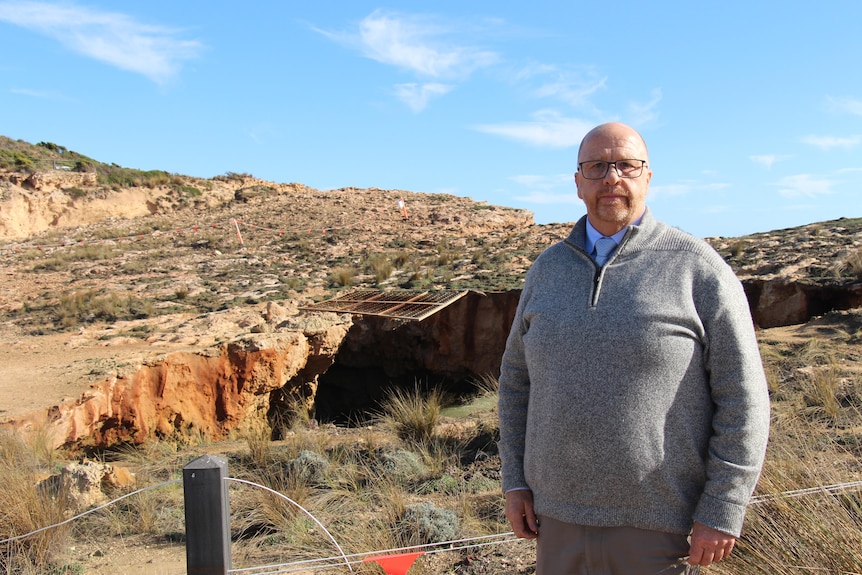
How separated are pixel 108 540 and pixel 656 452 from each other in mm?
4466

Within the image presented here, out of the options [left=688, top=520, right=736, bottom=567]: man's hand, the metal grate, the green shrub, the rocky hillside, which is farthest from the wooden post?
the metal grate

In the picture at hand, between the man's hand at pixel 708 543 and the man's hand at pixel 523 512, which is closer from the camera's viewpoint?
the man's hand at pixel 708 543

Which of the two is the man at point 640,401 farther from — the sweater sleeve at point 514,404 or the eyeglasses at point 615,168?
the sweater sleeve at point 514,404

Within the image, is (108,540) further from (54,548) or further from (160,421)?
(160,421)

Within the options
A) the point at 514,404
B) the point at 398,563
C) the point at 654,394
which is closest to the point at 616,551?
the point at 654,394

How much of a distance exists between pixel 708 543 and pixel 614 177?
113 centimetres

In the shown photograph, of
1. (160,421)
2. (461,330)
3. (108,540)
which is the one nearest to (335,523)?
(108,540)

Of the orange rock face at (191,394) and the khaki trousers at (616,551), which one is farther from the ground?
the khaki trousers at (616,551)

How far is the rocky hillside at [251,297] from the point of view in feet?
31.5

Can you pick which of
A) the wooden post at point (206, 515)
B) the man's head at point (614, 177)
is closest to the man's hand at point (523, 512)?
the man's head at point (614, 177)

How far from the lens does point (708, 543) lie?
5.98 ft

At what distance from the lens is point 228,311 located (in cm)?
1246

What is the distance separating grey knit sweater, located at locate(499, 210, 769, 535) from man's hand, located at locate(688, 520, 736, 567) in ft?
0.09

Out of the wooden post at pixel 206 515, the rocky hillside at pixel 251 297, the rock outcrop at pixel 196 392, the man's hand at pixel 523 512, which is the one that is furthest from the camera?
the rocky hillside at pixel 251 297
